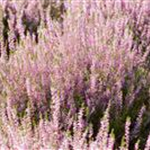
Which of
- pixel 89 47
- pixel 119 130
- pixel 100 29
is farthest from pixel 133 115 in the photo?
pixel 100 29

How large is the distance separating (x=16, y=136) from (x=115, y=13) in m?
1.51

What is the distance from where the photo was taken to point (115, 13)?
299cm

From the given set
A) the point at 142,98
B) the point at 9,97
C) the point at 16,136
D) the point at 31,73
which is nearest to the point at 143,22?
the point at 142,98

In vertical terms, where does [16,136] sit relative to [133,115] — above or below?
above

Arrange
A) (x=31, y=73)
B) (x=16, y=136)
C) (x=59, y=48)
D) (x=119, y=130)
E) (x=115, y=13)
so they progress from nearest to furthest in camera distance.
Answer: (x=16, y=136) < (x=119, y=130) < (x=31, y=73) < (x=59, y=48) < (x=115, y=13)

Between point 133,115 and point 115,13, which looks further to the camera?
point 115,13

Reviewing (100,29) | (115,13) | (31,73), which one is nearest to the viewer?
(31,73)

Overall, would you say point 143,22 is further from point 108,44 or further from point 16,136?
point 16,136

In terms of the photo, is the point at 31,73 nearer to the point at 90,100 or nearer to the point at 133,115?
the point at 90,100

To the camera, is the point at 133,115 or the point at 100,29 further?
the point at 100,29

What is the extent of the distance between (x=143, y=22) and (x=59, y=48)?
2.60 ft

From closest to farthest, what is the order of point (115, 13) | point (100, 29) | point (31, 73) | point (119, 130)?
point (119, 130) < point (31, 73) < point (100, 29) < point (115, 13)

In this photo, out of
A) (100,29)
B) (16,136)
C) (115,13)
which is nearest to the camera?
(16,136)

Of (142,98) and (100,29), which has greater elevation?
(100,29)
